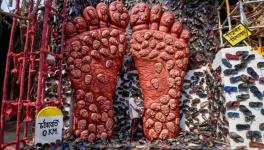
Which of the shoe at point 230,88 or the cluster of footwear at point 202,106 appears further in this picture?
the cluster of footwear at point 202,106

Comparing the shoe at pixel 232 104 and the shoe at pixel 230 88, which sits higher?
the shoe at pixel 230 88

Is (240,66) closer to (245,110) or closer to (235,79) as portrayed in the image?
(235,79)

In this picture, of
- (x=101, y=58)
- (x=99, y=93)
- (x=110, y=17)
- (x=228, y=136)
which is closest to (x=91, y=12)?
(x=110, y=17)

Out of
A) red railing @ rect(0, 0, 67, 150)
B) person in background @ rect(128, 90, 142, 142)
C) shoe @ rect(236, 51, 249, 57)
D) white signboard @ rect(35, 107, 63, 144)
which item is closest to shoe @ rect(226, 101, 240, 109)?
shoe @ rect(236, 51, 249, 57)

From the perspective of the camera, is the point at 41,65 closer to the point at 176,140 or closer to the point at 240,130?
the point at 176,140

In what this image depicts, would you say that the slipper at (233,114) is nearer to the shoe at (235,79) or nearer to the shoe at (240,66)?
the shoe at (235,79)

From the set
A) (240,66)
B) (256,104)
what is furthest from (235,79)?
(256,104)

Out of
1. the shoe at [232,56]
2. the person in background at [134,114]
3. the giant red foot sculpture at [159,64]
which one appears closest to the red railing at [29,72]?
the person in background at [134,114]
